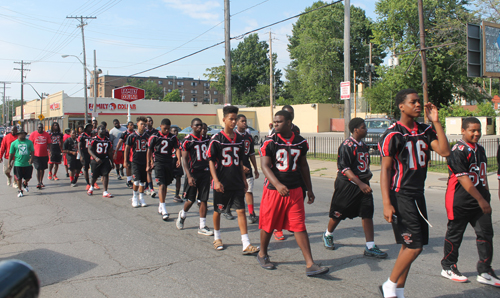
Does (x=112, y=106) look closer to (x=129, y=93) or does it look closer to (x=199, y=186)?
(x=129, y=93)

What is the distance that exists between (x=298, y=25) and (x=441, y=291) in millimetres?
70448

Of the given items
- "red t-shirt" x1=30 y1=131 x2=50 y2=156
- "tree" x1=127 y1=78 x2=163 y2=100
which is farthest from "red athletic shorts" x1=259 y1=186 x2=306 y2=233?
"tree" x1=127 y1=78 x2=163 y2=100

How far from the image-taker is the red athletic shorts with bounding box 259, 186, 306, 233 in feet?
14.4

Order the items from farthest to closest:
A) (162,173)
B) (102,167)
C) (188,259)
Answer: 1. (102,167)
2. (162,173)
3. (188,259)

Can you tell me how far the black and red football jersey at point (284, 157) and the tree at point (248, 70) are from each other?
7317 centimetres

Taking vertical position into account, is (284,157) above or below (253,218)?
above

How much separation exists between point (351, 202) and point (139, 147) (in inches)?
214

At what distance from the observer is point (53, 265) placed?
4.93 m

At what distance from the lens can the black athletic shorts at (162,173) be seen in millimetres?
7555

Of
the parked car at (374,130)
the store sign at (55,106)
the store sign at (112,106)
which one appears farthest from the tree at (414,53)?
the store sign at (55,106)

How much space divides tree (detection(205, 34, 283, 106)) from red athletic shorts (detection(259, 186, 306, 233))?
73292mm

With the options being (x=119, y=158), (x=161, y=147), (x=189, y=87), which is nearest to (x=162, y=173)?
(x=161, y=147)

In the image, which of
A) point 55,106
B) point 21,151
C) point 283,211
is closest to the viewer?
point 283,211

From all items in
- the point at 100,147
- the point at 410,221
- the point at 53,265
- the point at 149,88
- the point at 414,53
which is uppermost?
the point at 149,88
